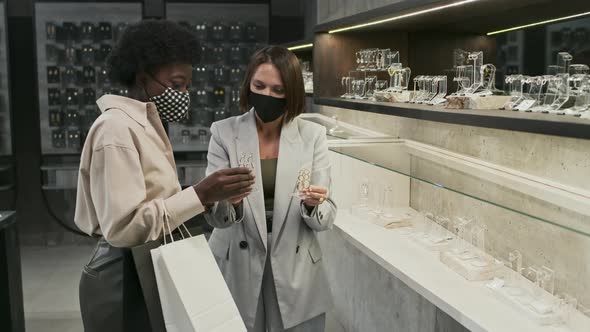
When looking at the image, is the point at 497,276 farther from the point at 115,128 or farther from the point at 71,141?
the point at 71,141

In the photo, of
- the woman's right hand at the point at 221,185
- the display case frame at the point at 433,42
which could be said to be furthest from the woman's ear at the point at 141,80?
the display case frame at the point at 433,42

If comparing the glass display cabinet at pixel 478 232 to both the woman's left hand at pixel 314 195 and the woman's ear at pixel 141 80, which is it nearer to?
the woman's left hand at pixel 314 195

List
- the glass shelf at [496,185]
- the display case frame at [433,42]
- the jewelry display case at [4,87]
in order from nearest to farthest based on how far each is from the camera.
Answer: the glass shelf at [496,185] < the display case frame at [433,42] < the jewelry display case at [4,87]

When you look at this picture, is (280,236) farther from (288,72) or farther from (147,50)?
(147,50)

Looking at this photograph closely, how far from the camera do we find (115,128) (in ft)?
5.85

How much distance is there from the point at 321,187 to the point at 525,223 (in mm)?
793

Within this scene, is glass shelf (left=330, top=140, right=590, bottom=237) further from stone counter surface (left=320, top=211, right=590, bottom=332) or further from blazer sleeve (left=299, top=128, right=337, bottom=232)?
stone counter surface (left=320, top=211, right=590, bottom=332)

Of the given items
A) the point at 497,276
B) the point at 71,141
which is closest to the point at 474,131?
the point at 497,276

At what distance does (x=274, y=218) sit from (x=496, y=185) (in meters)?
0.95

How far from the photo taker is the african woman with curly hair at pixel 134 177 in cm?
176

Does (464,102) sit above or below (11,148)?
above

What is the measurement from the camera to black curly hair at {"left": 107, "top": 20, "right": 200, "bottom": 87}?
6.42ft

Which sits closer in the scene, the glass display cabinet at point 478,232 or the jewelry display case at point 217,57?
the glass display cabinet at point 478,232

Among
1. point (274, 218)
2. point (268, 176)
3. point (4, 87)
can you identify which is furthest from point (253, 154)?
point (4, 87)
